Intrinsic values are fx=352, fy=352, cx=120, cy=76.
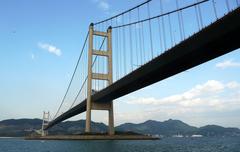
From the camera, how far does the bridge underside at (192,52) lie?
1997 cm

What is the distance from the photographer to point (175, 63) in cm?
2630

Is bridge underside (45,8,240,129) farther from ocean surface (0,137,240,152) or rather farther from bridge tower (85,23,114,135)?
bridge tower (85,23,114,135)

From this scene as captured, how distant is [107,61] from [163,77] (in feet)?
59.8

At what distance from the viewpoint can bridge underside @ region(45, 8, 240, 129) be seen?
20.0 metres

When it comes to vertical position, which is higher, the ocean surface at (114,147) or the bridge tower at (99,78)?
the bridge tower at (99,78)

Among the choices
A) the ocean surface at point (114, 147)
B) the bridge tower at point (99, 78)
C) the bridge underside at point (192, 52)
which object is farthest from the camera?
the bridge tower at point (99, 78)

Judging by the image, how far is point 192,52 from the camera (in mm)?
23547

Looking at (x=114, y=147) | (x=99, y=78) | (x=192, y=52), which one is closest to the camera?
(x=192, y=52)

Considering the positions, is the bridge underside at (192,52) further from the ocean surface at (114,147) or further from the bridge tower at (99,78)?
the bridge tower at (99,78)

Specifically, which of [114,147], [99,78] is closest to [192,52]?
[114,147]

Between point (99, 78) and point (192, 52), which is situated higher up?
point (99, 78)

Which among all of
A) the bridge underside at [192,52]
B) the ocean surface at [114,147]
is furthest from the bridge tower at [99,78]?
the bridge underside at [192,52]

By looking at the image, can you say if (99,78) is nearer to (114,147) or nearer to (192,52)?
(114,147)

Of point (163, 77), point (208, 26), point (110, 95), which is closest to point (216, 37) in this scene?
point (208, 26)
